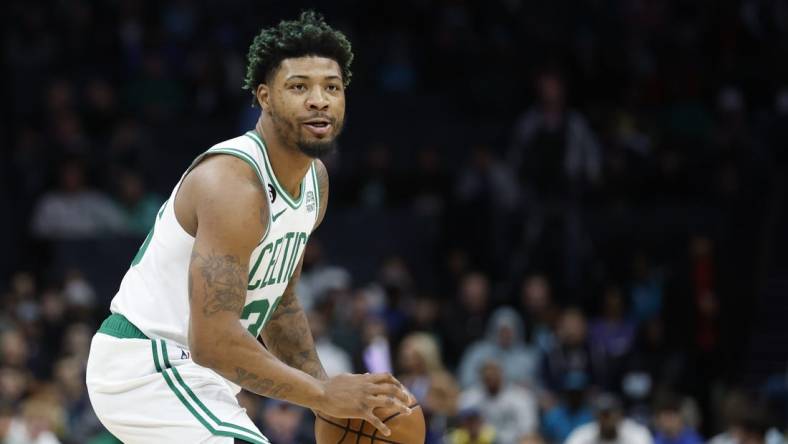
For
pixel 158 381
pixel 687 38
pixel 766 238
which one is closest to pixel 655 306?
pixel 766 238

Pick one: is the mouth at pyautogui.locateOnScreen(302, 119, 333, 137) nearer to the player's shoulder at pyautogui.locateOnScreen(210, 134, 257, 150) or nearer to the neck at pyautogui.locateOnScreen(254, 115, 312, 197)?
the neck at pyautogui.locateOnScreen(254, 115, 312, 197)

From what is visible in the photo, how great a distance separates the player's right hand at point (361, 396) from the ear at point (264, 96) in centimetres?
108

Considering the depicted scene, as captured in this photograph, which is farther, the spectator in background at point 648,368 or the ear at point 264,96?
the spectator in background at point 648,368

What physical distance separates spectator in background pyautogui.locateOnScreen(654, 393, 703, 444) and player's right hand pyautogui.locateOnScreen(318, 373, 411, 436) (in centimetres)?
648

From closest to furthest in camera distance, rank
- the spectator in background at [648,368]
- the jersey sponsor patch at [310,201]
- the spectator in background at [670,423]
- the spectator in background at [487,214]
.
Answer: the jersey sponsor patch at [310,201] → the spectator in background at [670,423] → the spectator in background at [648,368] → the spectator in background at [487,214]

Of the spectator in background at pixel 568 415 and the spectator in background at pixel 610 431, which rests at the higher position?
the spectator in background at pixel 610 431

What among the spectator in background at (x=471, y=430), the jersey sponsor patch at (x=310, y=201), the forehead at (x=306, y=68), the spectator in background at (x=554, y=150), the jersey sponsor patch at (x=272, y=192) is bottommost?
the spectator in background at (x=471, y=430)

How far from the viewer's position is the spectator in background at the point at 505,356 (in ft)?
40.7

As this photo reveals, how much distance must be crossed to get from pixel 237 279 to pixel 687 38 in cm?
1329

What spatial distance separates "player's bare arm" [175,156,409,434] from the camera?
4527 millimetres

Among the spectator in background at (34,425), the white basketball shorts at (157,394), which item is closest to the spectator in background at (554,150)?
the spectator in background at (34,425)

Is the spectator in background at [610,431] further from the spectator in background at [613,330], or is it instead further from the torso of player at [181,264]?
the torso of player at [181,264]

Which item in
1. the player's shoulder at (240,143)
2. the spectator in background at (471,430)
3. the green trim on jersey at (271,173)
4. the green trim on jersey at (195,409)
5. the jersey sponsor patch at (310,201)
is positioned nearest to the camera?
the green trim on jersey at (195,409)

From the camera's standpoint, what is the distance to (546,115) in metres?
13.1
